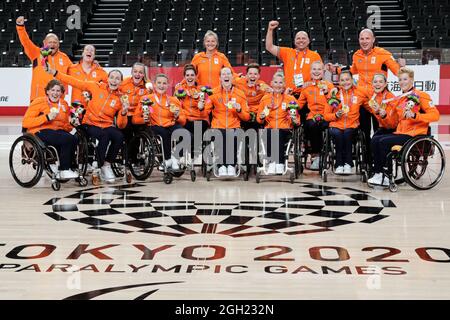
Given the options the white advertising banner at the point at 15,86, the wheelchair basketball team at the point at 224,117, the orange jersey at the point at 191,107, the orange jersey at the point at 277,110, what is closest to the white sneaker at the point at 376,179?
the wheelchair basketball team at the point at 224,117

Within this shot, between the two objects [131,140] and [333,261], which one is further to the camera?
[131,140]

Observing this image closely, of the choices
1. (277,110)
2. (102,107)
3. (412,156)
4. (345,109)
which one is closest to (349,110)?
(345,109)

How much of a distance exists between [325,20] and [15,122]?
6890mm

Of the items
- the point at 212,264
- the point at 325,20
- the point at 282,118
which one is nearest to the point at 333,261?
the point at 212,264

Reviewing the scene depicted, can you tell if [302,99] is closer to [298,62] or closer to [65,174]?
[298,62]

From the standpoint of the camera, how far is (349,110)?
5.91m

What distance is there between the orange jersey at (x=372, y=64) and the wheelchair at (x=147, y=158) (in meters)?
1.76

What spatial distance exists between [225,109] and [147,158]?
838 mm

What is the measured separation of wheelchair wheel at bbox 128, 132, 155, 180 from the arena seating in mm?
6688

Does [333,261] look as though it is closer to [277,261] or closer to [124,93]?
[277,261]

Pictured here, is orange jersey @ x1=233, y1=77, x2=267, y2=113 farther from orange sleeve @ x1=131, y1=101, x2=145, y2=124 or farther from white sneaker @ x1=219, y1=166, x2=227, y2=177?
orange sleeve @ x1=131, y1=101, x2=145, y2=124

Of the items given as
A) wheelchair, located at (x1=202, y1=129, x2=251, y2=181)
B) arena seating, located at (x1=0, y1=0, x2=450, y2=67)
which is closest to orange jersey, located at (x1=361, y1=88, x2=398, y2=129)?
wheelchair, located at (x1=202, y1=129, x2=251, y2=181)

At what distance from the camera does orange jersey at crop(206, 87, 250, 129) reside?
6129mm
